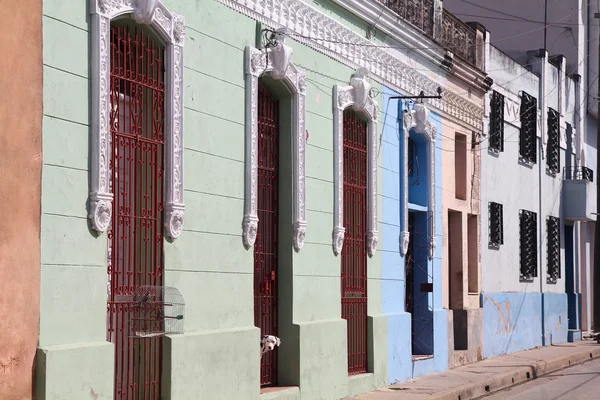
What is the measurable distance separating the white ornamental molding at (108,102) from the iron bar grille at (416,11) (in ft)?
19.1

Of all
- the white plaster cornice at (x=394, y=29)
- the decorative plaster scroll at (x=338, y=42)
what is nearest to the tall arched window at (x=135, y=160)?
the decorative plaster scroll at (x=338, y=42)

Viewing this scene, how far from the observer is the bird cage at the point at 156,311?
374 inches

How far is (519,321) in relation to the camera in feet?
74.6

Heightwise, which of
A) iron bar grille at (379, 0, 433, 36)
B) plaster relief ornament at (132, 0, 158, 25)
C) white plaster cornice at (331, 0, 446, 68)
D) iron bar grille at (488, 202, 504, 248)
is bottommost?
iron bar grille at (488, 202, 504, 248)

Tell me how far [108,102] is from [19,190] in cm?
134

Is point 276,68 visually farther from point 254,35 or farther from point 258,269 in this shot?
point 258,269

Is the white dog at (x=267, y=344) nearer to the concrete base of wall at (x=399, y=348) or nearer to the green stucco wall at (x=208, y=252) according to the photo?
the green stucco wall at (x=208, y=252)

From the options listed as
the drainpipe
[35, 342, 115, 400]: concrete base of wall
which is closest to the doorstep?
[35, 342, 115, 400]: concrete base of wall

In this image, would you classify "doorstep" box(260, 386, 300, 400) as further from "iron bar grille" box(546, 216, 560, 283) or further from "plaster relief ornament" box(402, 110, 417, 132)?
"iron bar grille" box(546, 216, 560, 283)

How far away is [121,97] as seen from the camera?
9.58 meters

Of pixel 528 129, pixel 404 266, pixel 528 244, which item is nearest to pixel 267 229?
pixel 404 266

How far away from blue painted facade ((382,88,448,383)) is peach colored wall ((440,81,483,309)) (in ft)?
1.38

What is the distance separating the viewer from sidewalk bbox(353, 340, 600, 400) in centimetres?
1449

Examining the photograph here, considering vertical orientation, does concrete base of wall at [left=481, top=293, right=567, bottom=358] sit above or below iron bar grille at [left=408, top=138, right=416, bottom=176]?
below
